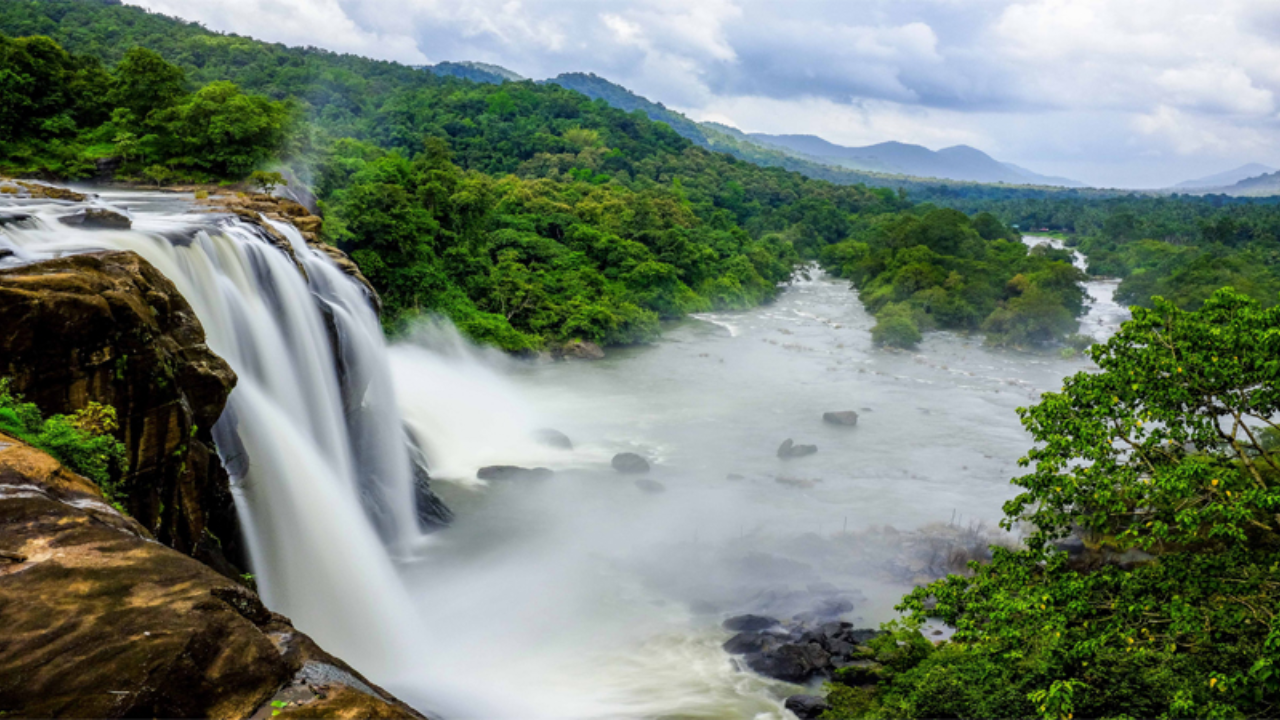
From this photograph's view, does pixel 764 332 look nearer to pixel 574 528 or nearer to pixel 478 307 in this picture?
pixel 478 307

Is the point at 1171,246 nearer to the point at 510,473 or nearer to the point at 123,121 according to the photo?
the point at 510,473

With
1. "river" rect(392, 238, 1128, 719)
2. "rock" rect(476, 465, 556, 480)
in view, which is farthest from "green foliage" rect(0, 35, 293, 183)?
"rock" rect(476, 465, 556, 480)

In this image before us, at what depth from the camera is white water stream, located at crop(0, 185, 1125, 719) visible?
11.8 metres

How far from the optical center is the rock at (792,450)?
952 inches

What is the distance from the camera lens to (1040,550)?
31.7ft

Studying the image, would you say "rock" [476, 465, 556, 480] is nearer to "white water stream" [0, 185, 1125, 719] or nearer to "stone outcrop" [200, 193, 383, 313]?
"white water stream" [0, 185, 1125, 719]

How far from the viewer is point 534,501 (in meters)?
19.5

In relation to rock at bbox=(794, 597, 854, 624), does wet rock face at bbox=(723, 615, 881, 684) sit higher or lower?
higher

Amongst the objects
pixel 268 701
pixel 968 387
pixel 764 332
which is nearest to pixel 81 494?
pixel 268 701

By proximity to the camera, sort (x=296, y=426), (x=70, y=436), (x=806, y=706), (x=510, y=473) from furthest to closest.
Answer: (x=510, y=473)
(x=296, y=426)
(x=806, y=706)
(x=70, y=436)

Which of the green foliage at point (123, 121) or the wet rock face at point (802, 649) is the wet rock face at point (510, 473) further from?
the green foliage at point (123, 121)

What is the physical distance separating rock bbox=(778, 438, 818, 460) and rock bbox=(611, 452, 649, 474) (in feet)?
15.4

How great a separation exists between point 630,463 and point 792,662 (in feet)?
32.8

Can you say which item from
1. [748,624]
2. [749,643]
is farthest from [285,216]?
[749,643]
